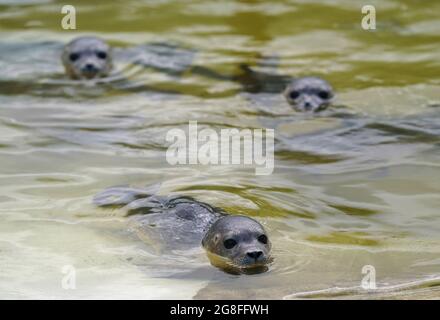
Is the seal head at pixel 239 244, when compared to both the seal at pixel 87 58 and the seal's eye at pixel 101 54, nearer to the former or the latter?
the seal at pixel 87 58

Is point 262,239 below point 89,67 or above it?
below

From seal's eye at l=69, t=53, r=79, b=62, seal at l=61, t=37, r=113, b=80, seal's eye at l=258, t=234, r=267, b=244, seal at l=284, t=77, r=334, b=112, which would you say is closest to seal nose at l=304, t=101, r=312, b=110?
seal at l=284, t=77, r=334, b=112

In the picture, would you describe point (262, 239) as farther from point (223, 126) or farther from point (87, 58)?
point (87, 58)

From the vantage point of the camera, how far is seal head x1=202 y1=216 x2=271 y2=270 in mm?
6371

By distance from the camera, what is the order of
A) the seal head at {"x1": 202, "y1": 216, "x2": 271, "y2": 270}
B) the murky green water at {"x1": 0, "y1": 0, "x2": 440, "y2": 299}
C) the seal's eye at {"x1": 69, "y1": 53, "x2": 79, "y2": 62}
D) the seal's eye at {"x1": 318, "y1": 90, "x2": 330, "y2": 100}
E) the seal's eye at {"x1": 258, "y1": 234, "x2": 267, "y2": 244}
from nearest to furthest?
the murky green water at {"x1": 0, "y1": 0, "x2": 440, "y2": 299}
the seal head at {"x1": 202, "y1": 216, "x2": 271, "y2": 270}
the seal's eye at {"x1": 258, "y1": 234, "x2": 267, "y2": 244}
the seal's eye at {"x1": 318, "y1": 90, "x2": 330, "y2": 100}
the seal's eye at {"x1": 69, "y1": 53, "x2": 79, "y2": 62}

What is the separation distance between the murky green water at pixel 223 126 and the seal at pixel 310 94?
149 millimetres

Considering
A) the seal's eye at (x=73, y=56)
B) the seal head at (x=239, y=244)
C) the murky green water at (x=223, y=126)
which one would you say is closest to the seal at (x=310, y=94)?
the murky green water at (x=223, y=126)

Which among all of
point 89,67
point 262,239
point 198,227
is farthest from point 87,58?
point 262,239

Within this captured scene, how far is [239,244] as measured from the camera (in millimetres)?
6422

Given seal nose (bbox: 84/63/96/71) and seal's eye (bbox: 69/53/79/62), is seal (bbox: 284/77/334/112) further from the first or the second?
seal's eye (bbox: 69/53/79/62)

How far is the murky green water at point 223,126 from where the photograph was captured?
6266 millimetres

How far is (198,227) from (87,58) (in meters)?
4.53

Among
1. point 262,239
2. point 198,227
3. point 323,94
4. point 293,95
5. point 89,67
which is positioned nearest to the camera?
point 262,239
